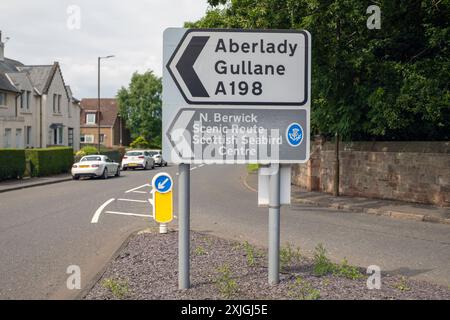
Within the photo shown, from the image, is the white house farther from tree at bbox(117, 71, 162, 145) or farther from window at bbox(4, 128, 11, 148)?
tree at bbox(117, 71, 162, 145)

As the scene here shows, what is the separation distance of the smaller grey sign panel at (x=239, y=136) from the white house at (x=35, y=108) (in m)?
33.5

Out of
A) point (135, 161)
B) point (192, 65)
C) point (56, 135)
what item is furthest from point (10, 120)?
point (192, 65)

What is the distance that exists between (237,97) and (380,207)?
9.69 m

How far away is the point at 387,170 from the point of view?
15984 millimetres

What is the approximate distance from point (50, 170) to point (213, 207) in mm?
16800

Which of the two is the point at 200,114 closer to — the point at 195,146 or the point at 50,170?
the point at 195,146

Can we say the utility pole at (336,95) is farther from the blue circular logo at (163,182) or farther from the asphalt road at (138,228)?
the blue circular logo at (163,182)

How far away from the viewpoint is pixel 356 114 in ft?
51.7

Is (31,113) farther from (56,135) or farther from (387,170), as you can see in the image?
(387,170)

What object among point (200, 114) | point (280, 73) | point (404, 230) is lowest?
point (404, 230)

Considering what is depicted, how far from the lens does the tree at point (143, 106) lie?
76125mm
